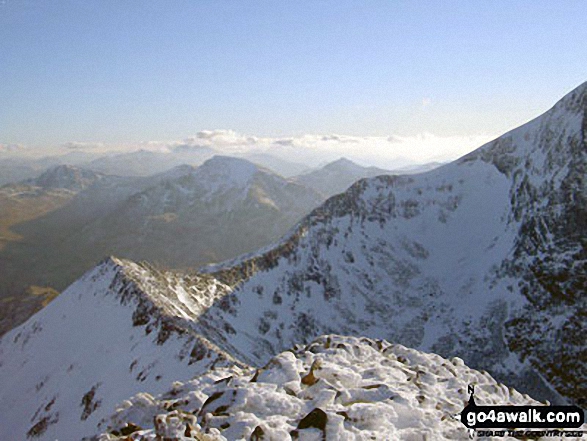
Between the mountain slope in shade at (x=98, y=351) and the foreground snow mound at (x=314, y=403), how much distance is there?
21123mm

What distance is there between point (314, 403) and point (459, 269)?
115 meters

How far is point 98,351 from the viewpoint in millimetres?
56062

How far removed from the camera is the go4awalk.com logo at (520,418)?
18422mm

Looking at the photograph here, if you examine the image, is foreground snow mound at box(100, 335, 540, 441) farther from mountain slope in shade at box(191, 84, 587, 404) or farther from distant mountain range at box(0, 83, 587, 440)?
mountain slope in shade at box(191, 84, 587, 404)

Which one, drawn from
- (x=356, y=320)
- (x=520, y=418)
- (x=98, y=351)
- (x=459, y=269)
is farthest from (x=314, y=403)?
(x=459, y=269)

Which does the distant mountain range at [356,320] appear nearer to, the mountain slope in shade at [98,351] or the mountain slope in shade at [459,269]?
the mountain slope in shade at [98,351]

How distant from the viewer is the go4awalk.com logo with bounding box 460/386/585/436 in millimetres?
18422

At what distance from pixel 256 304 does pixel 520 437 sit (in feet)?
241

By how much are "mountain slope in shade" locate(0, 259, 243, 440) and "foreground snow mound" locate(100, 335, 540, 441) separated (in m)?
21.1

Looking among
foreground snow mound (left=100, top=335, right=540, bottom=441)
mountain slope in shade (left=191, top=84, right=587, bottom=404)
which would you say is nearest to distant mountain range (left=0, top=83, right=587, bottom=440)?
foreground snow mound (left=100, top=335, right=540, bottom=441)

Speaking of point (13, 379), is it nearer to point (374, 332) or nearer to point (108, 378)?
point (108, 378)

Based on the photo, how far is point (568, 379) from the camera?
264ft

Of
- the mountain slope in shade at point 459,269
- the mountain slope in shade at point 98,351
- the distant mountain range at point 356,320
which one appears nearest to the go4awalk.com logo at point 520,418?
the distant mountain range at point 356,320

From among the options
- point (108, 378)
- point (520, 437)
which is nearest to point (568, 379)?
point (520, 437)
